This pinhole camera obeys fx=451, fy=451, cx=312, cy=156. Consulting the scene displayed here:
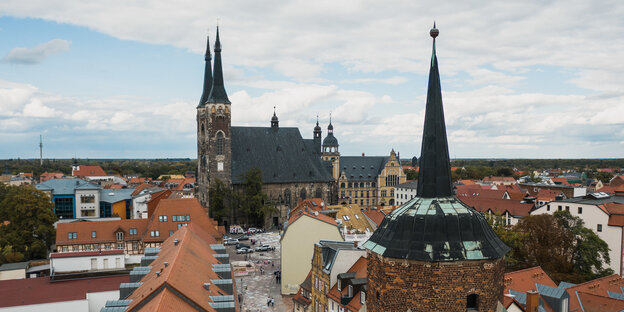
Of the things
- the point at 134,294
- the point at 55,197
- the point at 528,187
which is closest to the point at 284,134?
the point at 55,197

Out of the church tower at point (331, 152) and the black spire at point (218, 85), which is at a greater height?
the black spire at point (218, 85)

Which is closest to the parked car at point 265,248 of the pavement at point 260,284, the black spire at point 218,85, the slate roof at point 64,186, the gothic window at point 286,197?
the pavement at point 260,284

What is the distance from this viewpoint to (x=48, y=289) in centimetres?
3070

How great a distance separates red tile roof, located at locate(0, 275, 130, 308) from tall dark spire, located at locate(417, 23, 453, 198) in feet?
88.4

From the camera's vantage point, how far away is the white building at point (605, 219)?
43.1 metres

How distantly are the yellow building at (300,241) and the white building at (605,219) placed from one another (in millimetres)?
26910

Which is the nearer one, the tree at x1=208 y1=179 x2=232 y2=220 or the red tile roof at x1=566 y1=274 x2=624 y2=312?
the red tile roof at x1=566 y1=274 x2=624 y2=312

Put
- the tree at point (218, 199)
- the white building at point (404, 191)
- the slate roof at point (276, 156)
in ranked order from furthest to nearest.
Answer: the white building at point (404, 191)
the slate roof at point (276, 156)
the tree at point (218, 199)

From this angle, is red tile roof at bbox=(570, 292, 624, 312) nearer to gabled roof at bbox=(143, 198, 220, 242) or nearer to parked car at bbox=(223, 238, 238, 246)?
gabled roof at bbox=(143, 198, 220, 242)

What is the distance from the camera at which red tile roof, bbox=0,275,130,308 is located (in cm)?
2788

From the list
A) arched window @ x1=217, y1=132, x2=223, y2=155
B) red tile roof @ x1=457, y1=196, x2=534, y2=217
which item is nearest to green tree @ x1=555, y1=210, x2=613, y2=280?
red tile roof @ x1=457, y1=196, x2=534, y2=217

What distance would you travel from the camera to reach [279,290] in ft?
129

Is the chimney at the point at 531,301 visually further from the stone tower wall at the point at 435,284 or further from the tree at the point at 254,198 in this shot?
the tree at the point at 254,198

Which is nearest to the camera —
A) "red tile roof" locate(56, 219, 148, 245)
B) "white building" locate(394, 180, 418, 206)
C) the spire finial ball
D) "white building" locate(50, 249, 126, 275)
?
the spire finial ball
